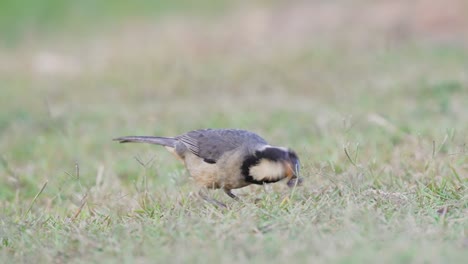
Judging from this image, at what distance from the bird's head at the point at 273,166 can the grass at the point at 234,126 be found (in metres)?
0.13

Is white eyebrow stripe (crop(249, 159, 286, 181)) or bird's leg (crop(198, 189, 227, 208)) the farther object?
bird's leg (crop(198, 189, 227, 208))

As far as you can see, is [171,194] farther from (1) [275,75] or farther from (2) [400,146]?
(1) [275,75]

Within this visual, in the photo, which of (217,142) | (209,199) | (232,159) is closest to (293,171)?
(232,159)

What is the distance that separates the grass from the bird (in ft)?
0.48

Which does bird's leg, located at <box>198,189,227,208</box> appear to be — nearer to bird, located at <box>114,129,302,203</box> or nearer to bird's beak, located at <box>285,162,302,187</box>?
bird, located at <box>114,129,302,203</box>

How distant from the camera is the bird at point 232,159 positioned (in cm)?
493

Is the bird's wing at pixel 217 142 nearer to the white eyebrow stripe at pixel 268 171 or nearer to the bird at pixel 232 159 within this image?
the bird at pixel 232 159

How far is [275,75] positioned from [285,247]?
794 centimetres

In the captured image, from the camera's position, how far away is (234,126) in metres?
8.78

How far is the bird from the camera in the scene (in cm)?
493

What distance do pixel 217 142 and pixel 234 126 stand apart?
3329 millimetres

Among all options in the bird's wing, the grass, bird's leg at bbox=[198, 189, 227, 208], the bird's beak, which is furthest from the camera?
the bird's wing

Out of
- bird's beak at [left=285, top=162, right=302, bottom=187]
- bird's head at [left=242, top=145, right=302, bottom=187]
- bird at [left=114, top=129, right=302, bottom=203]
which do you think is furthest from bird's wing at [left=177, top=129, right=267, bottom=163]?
bird's beak at [left=285, top=162, right=302, bottom=187]

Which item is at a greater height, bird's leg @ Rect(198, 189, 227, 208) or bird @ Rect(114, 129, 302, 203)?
bird @ Rect(114, 129, 302, 203)
